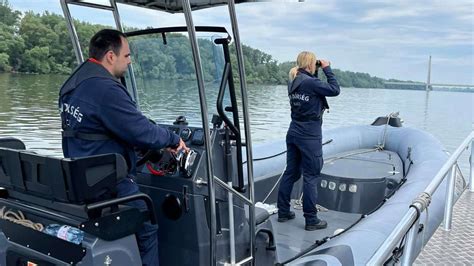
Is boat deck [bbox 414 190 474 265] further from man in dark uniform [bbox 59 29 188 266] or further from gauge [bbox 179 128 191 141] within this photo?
man in dark uniform [bbox 59 29 188 266]

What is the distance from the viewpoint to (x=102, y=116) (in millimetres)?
1637

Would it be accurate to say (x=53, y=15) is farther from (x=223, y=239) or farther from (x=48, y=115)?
(x=48, y=115)

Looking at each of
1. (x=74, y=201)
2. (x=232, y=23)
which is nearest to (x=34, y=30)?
(x=232, y=23)

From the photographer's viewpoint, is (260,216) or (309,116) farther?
(309,116)

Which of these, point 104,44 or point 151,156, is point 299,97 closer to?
point 151,156

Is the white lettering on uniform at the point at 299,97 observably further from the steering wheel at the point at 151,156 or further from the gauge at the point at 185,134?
the steering wheel at the point at 151,156

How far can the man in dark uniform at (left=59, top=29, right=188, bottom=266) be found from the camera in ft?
5.38

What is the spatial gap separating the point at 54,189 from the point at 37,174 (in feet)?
0.42

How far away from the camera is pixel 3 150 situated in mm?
1756

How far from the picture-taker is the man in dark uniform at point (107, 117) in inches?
64.6

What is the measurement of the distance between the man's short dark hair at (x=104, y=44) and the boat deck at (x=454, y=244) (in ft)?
6.10

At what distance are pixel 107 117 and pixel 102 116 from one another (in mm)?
19

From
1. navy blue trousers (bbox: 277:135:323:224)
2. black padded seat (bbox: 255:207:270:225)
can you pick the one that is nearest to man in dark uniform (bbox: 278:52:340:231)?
navy blue trousers (bbox: 277:135:323:224)

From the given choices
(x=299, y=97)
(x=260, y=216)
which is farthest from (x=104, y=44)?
(x=299, y=97)
